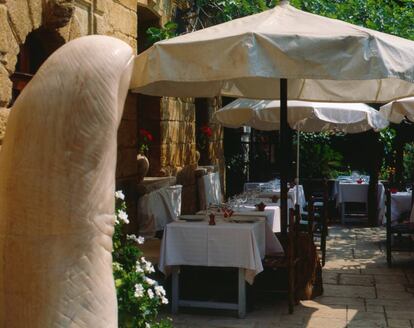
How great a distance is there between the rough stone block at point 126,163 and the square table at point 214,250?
6.72ft

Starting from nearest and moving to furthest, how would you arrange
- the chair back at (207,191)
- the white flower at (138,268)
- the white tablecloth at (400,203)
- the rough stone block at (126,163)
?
the white flower at (138,268)
the rough stone block at (126,163)
the white tablecloth at (400,203)
the chair back at (207,191)

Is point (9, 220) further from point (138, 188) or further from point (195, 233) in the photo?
point (138, 188)

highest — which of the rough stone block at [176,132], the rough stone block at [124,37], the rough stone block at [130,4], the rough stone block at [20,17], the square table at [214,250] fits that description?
the rough stone block at [130,4]

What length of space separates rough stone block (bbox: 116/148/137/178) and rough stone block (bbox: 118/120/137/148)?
7 centimetres

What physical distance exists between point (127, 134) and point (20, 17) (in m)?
3.63

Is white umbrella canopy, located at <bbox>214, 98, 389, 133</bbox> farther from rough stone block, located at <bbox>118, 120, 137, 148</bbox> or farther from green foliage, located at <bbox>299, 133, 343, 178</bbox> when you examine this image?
green foliage, located at <bbox>299, 133, 343, 178</bbox>

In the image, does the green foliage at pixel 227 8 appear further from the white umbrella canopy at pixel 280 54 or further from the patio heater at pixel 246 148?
the white umbrella canopy at pixel 280 54

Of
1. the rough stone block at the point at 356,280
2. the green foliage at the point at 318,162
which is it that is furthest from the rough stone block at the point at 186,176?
the rough stone block at the point at 356,280

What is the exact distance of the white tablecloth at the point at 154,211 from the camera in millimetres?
8562

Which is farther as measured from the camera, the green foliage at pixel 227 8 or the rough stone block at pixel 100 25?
the green foliage at pixel 227 8

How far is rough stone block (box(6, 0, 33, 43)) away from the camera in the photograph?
4.13 meters

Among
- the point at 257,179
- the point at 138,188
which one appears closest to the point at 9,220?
the point at 138,188

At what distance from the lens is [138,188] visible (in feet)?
27.9

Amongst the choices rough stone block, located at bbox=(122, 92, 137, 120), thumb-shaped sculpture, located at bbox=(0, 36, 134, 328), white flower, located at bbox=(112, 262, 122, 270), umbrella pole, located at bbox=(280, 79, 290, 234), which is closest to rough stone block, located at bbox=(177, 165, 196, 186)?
rough stone block, located at bbox=(122, 92, 137, 120)
